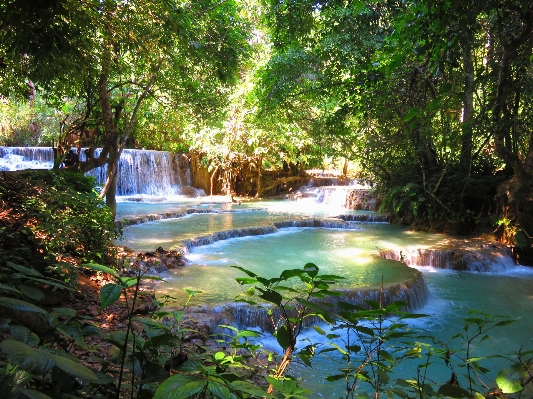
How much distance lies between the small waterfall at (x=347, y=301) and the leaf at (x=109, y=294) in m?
3.23

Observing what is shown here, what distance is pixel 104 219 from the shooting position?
504 centimetres

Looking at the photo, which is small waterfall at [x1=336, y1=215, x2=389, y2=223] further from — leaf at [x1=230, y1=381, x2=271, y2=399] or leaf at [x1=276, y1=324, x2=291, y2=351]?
leaf at [x1=230, y1=381, x2=271, y2=399]

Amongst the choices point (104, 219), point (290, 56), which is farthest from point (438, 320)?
point (290, 56)

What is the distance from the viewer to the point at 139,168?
1920 centimetres

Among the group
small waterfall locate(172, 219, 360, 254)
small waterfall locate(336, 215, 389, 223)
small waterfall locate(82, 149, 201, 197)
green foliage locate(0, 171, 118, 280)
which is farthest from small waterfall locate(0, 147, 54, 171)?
green foliage locate(0, 171, 118, 280)

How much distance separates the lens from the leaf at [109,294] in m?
1.06

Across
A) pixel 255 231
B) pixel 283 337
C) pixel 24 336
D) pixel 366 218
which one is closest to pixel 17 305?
pixel 24 336

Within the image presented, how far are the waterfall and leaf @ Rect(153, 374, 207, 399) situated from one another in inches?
637

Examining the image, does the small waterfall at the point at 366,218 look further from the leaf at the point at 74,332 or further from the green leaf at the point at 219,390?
the green leaf at the point at 219,390

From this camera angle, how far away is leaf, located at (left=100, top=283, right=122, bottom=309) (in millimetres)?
1057

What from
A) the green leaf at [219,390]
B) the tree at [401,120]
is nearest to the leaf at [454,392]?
the green leaf at [219,390]

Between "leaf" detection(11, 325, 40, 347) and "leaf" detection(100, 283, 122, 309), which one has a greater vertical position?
"leaf" detection(100, 283, 122, 309)

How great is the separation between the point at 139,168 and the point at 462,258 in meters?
15.3

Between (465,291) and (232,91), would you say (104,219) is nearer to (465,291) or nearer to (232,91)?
(465,291)
